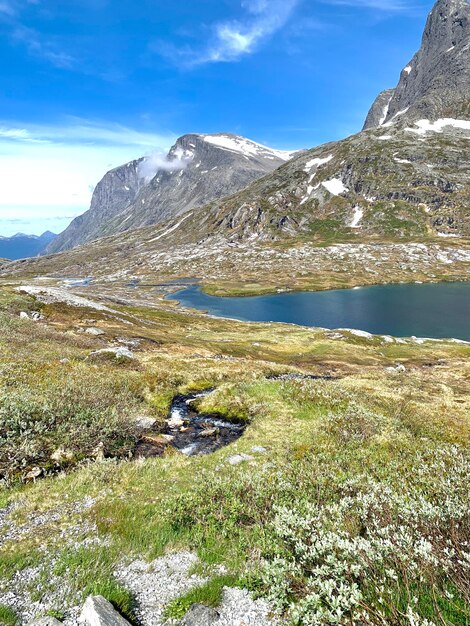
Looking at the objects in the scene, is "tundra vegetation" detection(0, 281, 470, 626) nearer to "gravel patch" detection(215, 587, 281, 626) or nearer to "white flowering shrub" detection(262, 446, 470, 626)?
"white flowering shrub" detection(262, 446, 470, 626)

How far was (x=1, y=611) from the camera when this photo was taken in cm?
809

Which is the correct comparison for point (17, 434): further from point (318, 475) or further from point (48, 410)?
point (318, 475)

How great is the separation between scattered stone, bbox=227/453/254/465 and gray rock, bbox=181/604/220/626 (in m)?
9.25

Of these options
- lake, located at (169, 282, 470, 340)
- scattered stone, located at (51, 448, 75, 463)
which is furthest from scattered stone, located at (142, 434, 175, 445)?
lake, located at (169, 282, 470, 340)

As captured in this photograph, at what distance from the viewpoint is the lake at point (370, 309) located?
403 ft

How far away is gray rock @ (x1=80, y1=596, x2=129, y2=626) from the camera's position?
774 cm

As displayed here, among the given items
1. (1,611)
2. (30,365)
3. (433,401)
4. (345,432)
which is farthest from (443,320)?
(1,611)

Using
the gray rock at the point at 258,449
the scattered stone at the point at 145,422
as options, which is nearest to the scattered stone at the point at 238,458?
the gray rock at the point at 258,449

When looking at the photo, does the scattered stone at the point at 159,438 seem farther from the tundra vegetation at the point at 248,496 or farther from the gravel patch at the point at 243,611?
the gravel patch at the point at 243,611

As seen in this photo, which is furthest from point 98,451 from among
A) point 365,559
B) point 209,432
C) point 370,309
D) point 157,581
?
point 370,309

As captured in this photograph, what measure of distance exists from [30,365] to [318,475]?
23.8 metres

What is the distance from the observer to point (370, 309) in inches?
5999

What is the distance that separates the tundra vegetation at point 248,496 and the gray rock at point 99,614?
27.5 inches

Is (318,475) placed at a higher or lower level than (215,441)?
higher
